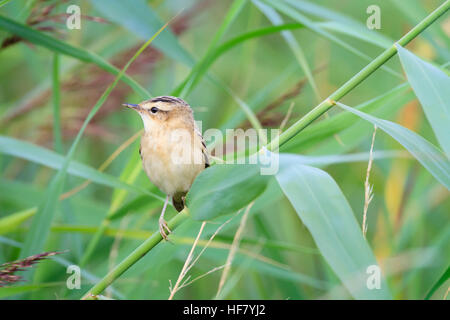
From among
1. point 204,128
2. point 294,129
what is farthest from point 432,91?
point 204,128

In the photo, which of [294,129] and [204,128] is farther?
[204,128]

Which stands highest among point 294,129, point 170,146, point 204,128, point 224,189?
point 204,128

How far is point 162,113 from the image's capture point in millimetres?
1957

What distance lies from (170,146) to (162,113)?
12 centimetres

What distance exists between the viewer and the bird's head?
193 cm

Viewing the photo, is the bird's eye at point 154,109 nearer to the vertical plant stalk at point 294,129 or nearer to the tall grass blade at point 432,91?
the vertical plant stalk at point 294,129

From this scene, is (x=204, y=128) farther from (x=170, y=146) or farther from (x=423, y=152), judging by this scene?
(x=423, y=152)

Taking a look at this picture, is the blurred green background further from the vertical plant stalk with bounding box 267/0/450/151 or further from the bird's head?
the vertical plant stalk with bounding box 267/0/450/151

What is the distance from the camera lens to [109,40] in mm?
3113

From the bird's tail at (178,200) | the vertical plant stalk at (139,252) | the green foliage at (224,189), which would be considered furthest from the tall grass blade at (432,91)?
the bird's tail at (178,200)

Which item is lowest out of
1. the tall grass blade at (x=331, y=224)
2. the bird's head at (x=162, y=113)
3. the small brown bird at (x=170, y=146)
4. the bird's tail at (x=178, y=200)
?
the tall grass blade at (x=331, y=224)

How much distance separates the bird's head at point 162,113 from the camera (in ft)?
6.33

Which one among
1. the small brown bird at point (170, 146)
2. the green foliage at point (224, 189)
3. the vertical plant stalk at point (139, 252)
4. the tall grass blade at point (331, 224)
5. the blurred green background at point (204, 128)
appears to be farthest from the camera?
the blurred green background at point (204, 128)

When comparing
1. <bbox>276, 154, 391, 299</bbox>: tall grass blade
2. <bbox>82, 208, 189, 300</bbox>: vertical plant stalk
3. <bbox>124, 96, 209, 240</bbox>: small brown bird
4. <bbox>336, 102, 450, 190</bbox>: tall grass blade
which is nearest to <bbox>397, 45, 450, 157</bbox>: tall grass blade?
<bbox>336, 102, 450, 190</bbox>: tall grass blade
